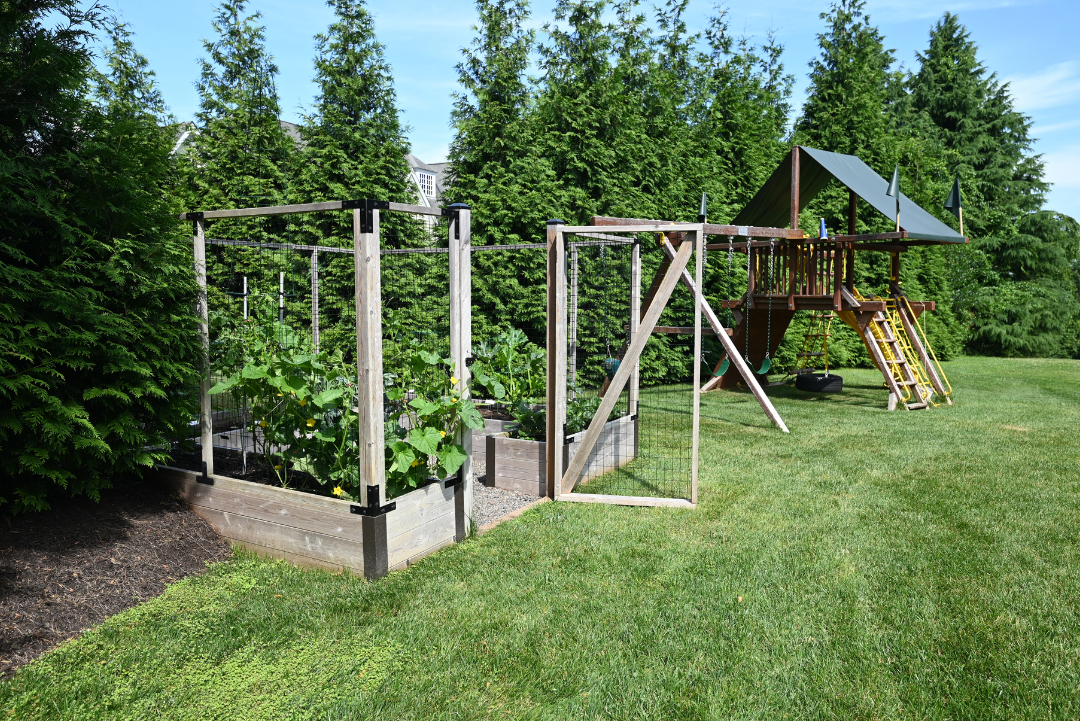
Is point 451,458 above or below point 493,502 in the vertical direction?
above

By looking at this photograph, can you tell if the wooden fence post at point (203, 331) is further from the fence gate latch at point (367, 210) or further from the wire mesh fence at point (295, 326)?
the fence gate latch at point (367, 210)

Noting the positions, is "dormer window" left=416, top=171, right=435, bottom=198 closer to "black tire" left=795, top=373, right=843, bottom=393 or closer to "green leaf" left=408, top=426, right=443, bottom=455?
"black tire" left=795, top=373, right=843, bottom=393

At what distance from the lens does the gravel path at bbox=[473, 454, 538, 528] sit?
4816 millimetres

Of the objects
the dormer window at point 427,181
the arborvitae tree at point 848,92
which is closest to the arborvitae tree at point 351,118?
the arborvitae tree at point 848,92

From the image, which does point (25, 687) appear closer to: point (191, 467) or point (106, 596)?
point (106, 596)

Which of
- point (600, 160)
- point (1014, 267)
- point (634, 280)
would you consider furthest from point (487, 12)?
point (1014, 267)

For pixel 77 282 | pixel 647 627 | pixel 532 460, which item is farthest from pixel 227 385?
pixel 647 627

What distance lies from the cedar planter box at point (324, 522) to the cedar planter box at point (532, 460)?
49.5 inches

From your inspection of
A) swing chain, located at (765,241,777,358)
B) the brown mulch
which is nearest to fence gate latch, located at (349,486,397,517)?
the brown mulch

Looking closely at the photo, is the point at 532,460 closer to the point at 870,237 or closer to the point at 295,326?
the point at 295,326

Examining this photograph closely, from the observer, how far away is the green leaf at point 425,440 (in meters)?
3.78

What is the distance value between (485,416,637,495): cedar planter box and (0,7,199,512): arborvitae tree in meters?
2.33

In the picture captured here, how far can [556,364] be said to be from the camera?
5.09 metres

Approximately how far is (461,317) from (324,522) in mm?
1375
